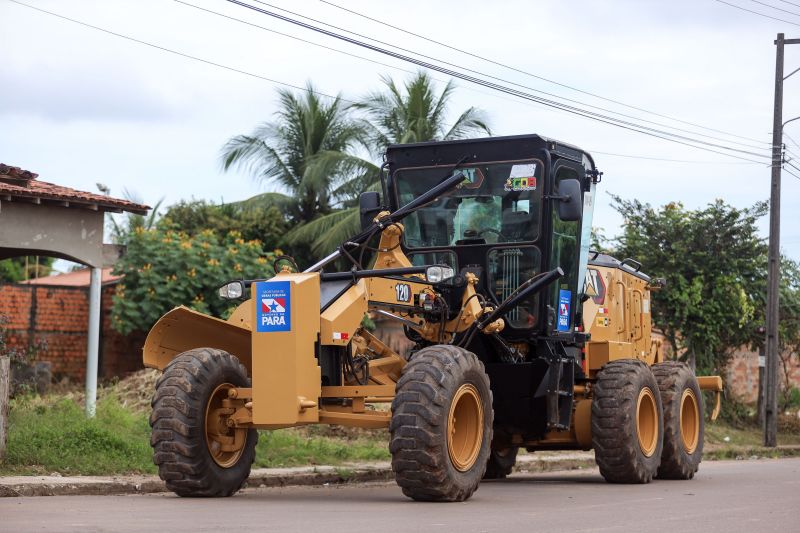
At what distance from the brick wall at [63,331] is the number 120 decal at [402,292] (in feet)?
44.0

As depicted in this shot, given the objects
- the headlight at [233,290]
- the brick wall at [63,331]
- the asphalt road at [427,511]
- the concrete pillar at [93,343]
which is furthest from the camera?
the brick wall at [63,331]

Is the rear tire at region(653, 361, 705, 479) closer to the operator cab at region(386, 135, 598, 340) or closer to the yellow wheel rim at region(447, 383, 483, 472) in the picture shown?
the operator cab at region(386, 135, 598, 340)

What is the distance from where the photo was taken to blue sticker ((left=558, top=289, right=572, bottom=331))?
14941 mm

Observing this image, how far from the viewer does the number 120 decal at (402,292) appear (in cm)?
1293

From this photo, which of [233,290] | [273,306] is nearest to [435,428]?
[273,306]

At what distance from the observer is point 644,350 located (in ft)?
59.9

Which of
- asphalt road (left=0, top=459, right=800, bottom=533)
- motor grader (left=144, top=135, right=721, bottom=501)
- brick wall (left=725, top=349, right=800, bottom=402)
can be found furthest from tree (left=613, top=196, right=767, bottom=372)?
asphalt road (left=0, top=459, right=800, bottom=533)

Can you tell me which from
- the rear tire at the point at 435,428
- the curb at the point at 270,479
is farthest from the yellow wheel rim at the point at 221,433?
the rear tire at the point at 435,428

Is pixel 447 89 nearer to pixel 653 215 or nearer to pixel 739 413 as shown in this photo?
pixel 653 215

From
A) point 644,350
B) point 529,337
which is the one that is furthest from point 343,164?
point 529,337

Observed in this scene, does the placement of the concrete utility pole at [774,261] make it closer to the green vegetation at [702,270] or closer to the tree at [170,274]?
the green vegetation at [702,270]

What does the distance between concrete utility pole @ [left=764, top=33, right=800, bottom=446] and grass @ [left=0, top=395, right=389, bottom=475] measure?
13062mm

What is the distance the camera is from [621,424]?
14594 mm

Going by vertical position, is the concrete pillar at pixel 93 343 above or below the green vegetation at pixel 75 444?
above
